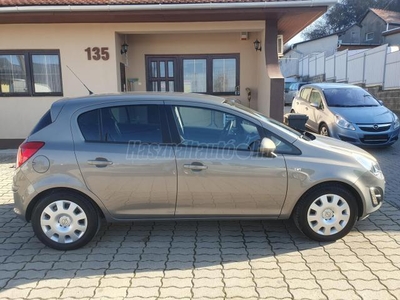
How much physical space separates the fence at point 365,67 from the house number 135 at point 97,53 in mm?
12007

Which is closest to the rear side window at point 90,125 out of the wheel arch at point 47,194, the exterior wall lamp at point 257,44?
the wheel arch at point 47,194

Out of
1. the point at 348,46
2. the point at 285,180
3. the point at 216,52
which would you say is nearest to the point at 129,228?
the point at 285,180

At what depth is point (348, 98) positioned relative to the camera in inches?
357

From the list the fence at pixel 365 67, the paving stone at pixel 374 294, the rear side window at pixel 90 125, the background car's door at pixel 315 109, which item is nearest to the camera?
the paving stone at pixel 374 294

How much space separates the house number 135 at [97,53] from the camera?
818cm

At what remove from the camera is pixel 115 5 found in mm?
A: 7195

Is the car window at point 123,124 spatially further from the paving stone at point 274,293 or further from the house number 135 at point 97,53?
the house number 135 at point 97,53

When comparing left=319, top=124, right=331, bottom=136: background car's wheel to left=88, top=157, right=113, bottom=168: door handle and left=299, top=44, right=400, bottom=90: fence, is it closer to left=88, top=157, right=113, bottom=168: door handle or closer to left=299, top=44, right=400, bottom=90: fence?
left=88, top=157, right=113, bottom=168: door handle

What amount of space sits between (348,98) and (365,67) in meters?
9.71

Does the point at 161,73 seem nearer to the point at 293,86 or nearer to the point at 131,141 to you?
the point at 131,141

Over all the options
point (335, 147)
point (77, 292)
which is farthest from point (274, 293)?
point (335, 147)

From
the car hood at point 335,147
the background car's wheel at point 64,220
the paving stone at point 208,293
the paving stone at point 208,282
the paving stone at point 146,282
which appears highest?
the car hood at point 335,147

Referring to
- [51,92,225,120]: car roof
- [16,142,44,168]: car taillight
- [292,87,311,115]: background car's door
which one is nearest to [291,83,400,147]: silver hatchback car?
[292,87,311,115]: background car's door

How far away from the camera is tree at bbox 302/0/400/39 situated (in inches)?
2154
